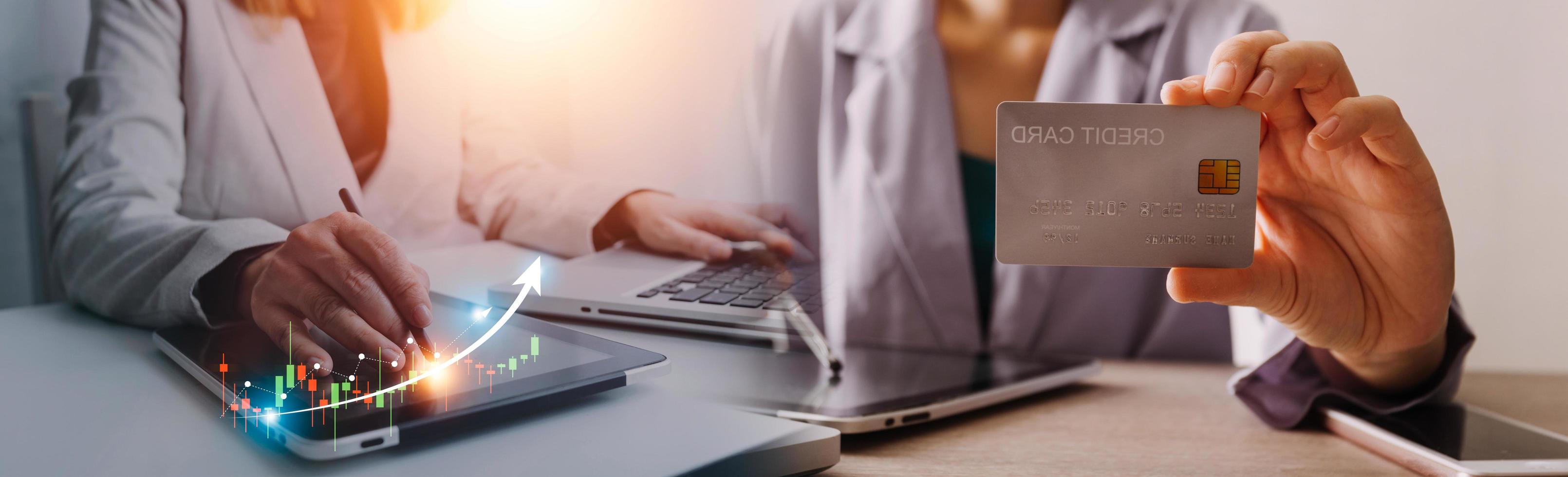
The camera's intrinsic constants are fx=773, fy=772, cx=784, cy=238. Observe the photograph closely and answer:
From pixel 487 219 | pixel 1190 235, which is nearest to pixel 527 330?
pixel 487 219

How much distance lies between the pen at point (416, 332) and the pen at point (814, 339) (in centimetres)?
19

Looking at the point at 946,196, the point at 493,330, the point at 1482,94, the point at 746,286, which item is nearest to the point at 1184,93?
the point at 746,286

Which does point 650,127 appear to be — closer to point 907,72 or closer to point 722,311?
point 722,311

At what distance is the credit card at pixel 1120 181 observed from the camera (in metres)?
0.39

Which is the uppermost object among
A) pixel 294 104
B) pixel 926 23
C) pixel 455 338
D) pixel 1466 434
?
pixel 926 23

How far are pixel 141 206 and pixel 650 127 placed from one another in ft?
0.72

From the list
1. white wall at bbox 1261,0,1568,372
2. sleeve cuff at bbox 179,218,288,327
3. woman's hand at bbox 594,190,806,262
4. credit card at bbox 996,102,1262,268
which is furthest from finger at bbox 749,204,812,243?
white wall at bbox 1261,0,1568,372

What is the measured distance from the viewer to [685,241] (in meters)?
0.41

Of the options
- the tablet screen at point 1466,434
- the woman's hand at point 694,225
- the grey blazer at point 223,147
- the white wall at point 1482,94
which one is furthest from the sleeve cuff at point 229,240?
the white wall at point 1482,94

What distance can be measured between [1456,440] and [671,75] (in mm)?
530

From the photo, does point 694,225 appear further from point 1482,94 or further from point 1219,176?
point 1482,94

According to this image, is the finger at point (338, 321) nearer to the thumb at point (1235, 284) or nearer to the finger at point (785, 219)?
the finger at point (785, 219)

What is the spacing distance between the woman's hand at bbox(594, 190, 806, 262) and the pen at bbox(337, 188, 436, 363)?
0.09 m

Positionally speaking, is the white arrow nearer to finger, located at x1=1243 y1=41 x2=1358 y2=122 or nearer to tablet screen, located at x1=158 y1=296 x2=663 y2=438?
tablet screen, located at x1=158 y1=296 x2=663 y2=438
